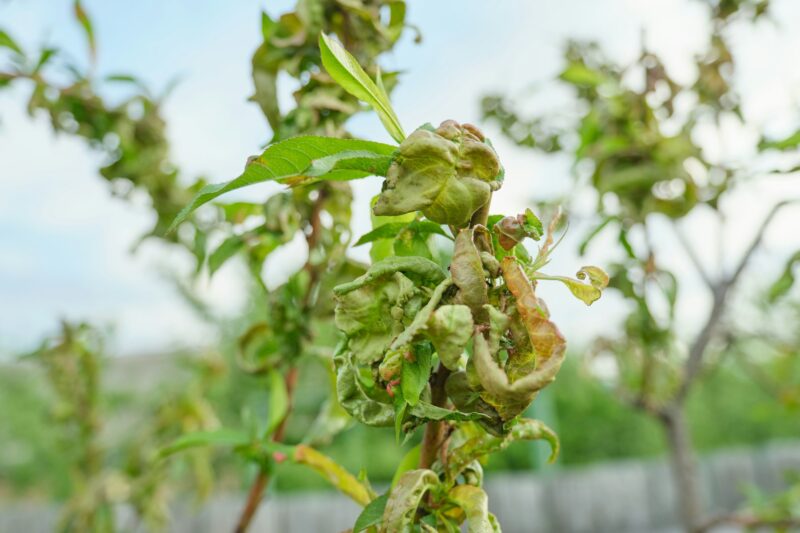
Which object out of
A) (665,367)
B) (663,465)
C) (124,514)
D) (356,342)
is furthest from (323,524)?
(356,342)

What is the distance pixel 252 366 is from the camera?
0.61 meters

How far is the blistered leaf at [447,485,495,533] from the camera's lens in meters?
0.28

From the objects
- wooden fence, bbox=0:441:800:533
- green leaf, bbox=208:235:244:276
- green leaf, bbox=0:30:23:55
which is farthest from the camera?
wooden fence, bbox=0:441:800:533

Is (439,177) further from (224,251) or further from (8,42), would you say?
(8,42)

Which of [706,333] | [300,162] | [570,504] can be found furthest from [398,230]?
[570,504]

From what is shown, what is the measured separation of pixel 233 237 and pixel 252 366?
5.9 inches

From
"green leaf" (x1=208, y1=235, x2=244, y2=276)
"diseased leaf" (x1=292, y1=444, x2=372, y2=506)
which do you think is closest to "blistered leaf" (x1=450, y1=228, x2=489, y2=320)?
"diseased leaf" (x1=292, y1=444, x2=372, y2=506)

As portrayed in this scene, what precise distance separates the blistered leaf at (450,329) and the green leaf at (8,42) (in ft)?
2.17

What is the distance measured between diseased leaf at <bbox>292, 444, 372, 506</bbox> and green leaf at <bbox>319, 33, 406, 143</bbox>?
0.21m

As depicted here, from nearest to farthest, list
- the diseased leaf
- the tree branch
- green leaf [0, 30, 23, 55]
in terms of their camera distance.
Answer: the diseased leaf → green leaf [0, 30, 23, 55] → the tree branch

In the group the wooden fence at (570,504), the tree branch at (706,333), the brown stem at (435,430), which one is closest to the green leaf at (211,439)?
the brown stem at (435,430)

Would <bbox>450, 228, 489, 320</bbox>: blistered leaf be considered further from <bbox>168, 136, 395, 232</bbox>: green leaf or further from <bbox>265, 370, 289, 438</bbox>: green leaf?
<bbox>265, 370, 289, 438</bbox>: green leaf

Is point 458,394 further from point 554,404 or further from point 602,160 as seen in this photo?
point 554,404

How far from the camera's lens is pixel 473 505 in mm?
289
